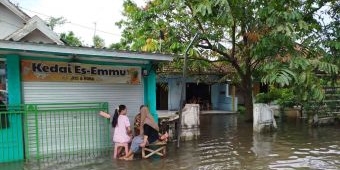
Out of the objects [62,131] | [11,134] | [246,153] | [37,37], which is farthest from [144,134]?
[37,37]

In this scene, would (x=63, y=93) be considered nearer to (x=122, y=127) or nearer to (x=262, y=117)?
(x=122, y=127)

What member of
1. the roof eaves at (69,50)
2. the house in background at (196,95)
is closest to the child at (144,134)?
the roof eaves at (69,50)

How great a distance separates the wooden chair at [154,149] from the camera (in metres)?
9.91

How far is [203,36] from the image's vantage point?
1512 centimetres

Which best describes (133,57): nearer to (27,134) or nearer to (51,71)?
(51,71)

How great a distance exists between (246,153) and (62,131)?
16.2 ft

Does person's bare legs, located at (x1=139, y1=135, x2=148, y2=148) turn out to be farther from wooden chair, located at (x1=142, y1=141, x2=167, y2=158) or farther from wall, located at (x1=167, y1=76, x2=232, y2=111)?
wall, located at (x1=167, y1=76, x2=232, y2=111)

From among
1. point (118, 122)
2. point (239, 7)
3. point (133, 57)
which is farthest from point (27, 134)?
point (239, 7)

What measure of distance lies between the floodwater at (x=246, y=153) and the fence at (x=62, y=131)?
78cm

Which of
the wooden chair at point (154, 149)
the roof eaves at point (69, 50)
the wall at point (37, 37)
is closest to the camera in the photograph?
the roof eaves at point (69, 50)

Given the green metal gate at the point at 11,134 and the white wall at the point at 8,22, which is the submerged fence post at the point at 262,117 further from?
the white wall at the point at 8,22

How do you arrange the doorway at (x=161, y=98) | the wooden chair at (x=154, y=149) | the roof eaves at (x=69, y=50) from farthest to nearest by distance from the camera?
the doorway at (x=161, y=98) → the wooden chair at (x=154, y=149) → the roof eaves at (x=69, y=50)

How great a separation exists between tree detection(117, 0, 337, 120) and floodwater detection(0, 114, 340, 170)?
2.29 metres

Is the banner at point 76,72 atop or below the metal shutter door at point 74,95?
atop
